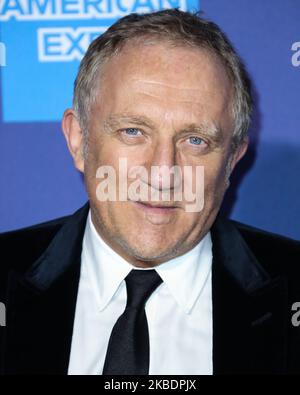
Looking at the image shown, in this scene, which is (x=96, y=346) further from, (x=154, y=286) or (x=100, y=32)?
(x=100, y=32)

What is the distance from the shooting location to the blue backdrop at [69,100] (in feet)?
4.99

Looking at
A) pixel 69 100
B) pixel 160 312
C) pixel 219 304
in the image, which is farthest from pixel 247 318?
pixel 69 100

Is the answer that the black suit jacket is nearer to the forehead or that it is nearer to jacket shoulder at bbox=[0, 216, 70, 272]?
jacket shoulder at bbox=[0, 216, 70, 272]

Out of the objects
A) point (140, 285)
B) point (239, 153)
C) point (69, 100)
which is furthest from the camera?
point (69, 100)

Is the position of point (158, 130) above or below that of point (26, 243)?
above

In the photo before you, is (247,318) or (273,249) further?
(273,249)

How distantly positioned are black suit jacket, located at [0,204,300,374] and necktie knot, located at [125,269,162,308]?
136 mm

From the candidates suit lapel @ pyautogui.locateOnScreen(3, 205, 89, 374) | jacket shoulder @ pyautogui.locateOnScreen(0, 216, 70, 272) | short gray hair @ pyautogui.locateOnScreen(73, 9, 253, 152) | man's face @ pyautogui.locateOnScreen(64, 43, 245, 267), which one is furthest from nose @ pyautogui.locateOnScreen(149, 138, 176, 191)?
jacket shoulder @ pyautogui.locateOnScreen(0, 216, 70, 272)

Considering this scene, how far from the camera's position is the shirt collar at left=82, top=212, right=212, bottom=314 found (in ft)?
4.45

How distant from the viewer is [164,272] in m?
1.36

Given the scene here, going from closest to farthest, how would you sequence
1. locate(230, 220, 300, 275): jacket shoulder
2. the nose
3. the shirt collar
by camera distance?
the nose → the shirt collar → locate(230, 220, 300, 275): jacket shoulder

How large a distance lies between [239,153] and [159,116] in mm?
296

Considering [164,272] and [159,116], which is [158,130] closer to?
[159,116]

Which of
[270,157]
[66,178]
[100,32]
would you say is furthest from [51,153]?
[270,157]
